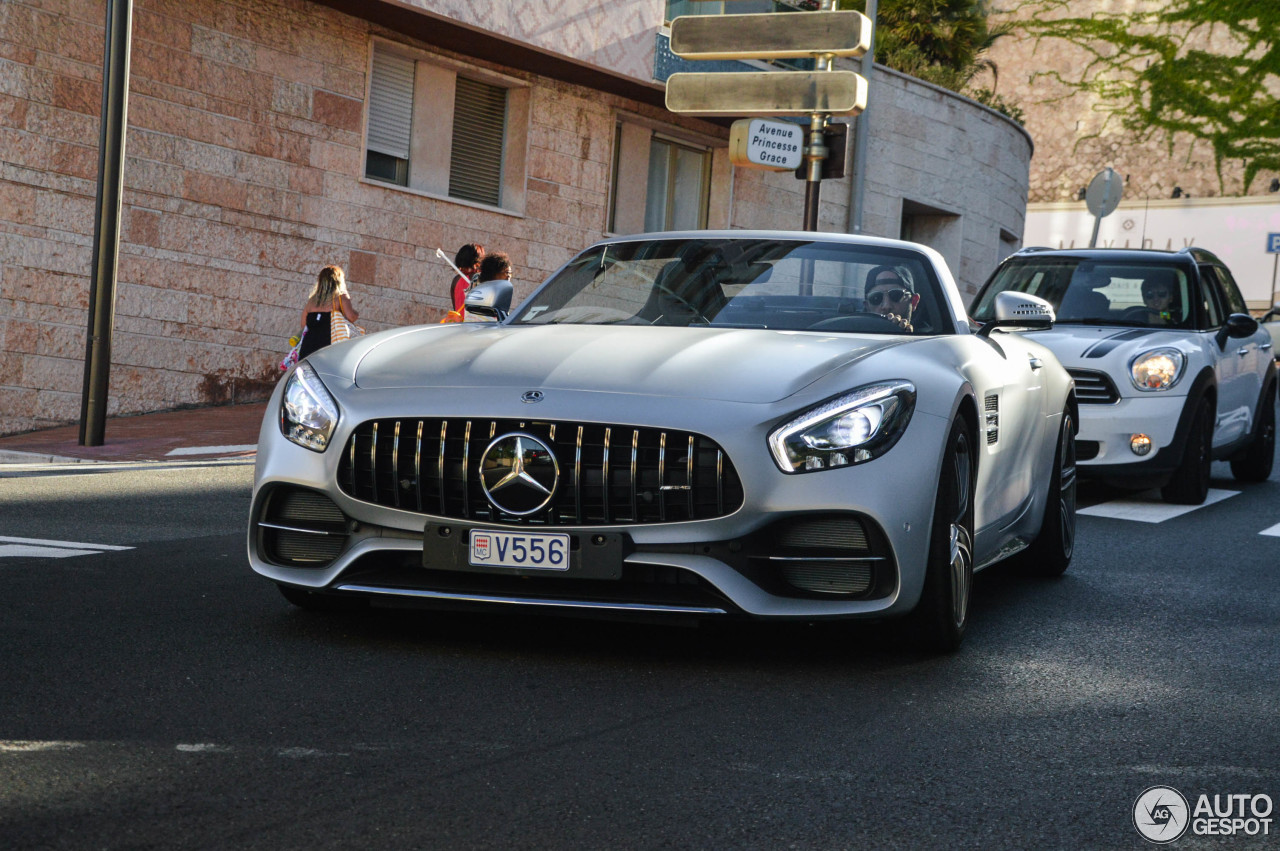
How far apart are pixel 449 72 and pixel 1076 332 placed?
30.8ft

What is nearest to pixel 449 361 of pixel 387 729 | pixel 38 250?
pixel 387 729

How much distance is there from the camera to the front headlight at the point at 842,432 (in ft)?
15.2

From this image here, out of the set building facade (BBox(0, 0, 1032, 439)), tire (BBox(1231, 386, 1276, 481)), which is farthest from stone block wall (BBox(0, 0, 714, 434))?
tire (BBox(1231, 386, 1276, 481))

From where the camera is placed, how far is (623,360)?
5.00 m

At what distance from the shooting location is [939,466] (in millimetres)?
4812

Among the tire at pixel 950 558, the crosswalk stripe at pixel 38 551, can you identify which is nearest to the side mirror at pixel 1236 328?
the tire at pixel 950 558

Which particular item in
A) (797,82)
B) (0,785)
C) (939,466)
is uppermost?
(797,82)

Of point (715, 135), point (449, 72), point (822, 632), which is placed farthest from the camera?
point (715, 135)

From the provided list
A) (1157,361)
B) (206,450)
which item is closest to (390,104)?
(206,450)

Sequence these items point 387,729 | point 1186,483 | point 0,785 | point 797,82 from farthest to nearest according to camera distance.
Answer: point 797,82
point 1186,483
point 387,729
point 0,785

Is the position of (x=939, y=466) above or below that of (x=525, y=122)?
below

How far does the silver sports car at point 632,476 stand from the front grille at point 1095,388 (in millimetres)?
5079

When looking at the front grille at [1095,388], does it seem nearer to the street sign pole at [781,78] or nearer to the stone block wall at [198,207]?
the street sign pole at [781,78]

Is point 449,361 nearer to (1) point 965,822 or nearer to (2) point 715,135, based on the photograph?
(1) point 965,822
